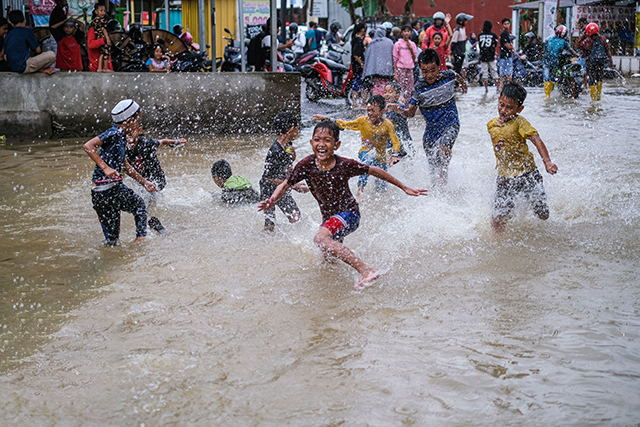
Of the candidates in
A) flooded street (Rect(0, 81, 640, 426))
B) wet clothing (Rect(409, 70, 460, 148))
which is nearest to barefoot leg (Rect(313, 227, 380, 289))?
flooded street (Rect(0, 81, 640, 426))

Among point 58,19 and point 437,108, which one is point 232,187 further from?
point 58,19

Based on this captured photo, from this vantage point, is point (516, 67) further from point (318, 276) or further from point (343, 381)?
point (343, 381)

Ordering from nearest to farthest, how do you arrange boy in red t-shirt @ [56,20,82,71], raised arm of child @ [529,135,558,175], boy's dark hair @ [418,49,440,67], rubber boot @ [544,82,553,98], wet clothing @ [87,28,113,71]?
1. raised arm of child @ [529,135,558,175]
2. boy's dark hair @ [418,49,440,67]
3. boy in red t-shirt @ [56,20,82,71]
4. wet clothing @ [87,28,113,71]
5. rubber boot @ [544,82,553,98]

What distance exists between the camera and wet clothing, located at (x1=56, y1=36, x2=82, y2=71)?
455 inches

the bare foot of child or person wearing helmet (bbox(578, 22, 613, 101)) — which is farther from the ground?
person wearing helmet (bbox(578, 22, 613, 101))

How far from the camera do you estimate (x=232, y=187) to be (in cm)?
690

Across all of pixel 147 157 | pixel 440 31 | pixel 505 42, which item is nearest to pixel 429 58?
pixel 147 157

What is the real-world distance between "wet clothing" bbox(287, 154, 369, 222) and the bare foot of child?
55 centimetres

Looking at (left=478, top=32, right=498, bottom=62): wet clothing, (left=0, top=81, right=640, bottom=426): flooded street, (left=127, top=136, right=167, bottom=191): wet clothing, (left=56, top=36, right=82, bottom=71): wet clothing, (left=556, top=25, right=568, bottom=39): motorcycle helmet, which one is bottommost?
(left=0, top=81, right=640, bottom=426): flooded street

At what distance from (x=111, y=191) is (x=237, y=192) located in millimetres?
1656

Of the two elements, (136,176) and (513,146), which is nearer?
(513,146)

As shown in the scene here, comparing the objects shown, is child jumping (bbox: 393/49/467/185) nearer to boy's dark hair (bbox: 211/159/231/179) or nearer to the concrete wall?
boy's dark hair (bbox: 211/159/231/179)

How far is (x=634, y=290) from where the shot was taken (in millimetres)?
4430

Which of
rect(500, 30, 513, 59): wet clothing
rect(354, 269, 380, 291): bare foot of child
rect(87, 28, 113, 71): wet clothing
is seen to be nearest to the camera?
rect(354, 269, 380, 291): bare foot of child
